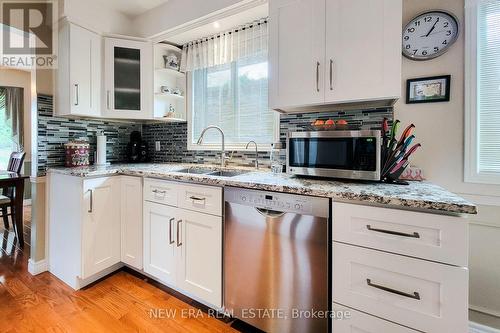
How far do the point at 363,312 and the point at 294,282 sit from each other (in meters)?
0.33

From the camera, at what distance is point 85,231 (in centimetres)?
183

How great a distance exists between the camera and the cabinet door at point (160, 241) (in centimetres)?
172

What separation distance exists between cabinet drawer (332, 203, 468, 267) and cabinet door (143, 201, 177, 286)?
45.8 inches

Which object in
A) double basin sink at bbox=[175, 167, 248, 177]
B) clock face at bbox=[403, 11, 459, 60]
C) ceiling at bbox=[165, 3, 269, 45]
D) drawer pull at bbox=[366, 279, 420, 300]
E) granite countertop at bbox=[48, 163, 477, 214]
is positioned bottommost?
drawer pull at bbox=[366, 279, 420, 300]

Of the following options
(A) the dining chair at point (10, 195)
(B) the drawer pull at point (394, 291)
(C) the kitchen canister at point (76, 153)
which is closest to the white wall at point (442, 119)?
(B) the drawer pull at point (394, 291)

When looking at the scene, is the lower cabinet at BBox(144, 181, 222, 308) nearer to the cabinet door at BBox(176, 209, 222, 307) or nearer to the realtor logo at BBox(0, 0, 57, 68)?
the cabinet door at BBox(176, 209, 222, 307)

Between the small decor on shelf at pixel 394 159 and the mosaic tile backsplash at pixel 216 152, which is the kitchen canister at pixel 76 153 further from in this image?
the small decor on shelf at pixel 394 159

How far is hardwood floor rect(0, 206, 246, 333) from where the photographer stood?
1486 mm

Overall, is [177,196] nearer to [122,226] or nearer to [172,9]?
[122,226]

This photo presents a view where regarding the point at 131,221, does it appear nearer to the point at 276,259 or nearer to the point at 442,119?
the point at 276,259

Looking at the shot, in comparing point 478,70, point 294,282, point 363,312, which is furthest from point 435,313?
point 478,70

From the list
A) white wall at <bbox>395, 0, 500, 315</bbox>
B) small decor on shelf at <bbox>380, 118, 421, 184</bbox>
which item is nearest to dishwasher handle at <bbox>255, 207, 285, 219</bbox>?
small decor on shelf at <bbox>380, 118, 421, 184</bbox>

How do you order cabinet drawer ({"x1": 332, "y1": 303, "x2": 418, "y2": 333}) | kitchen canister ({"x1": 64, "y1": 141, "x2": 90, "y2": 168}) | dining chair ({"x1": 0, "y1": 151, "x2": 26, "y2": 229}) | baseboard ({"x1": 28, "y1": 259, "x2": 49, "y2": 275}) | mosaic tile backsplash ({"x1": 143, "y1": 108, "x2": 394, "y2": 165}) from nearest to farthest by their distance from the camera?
cabinet drawer ({"x1": 332, "y1": 303, "x2": 418, "y2": 333}) → mosaic tile backsplash ({"x1": 143, "y1": 108, "x2": 394, "y2": 165}) → baseboard ({"x1": 28, "y1": 259, "x2": 49, "y2": 275}) → kitchen canister ({"x1": 64, "y1": 141, "x2": 90, "y2": 168}) → dining chair ({"x1": 0, "y1": 151, "x2": 26, "y2": 229})

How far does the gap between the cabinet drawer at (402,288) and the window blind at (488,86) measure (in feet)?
2.77
